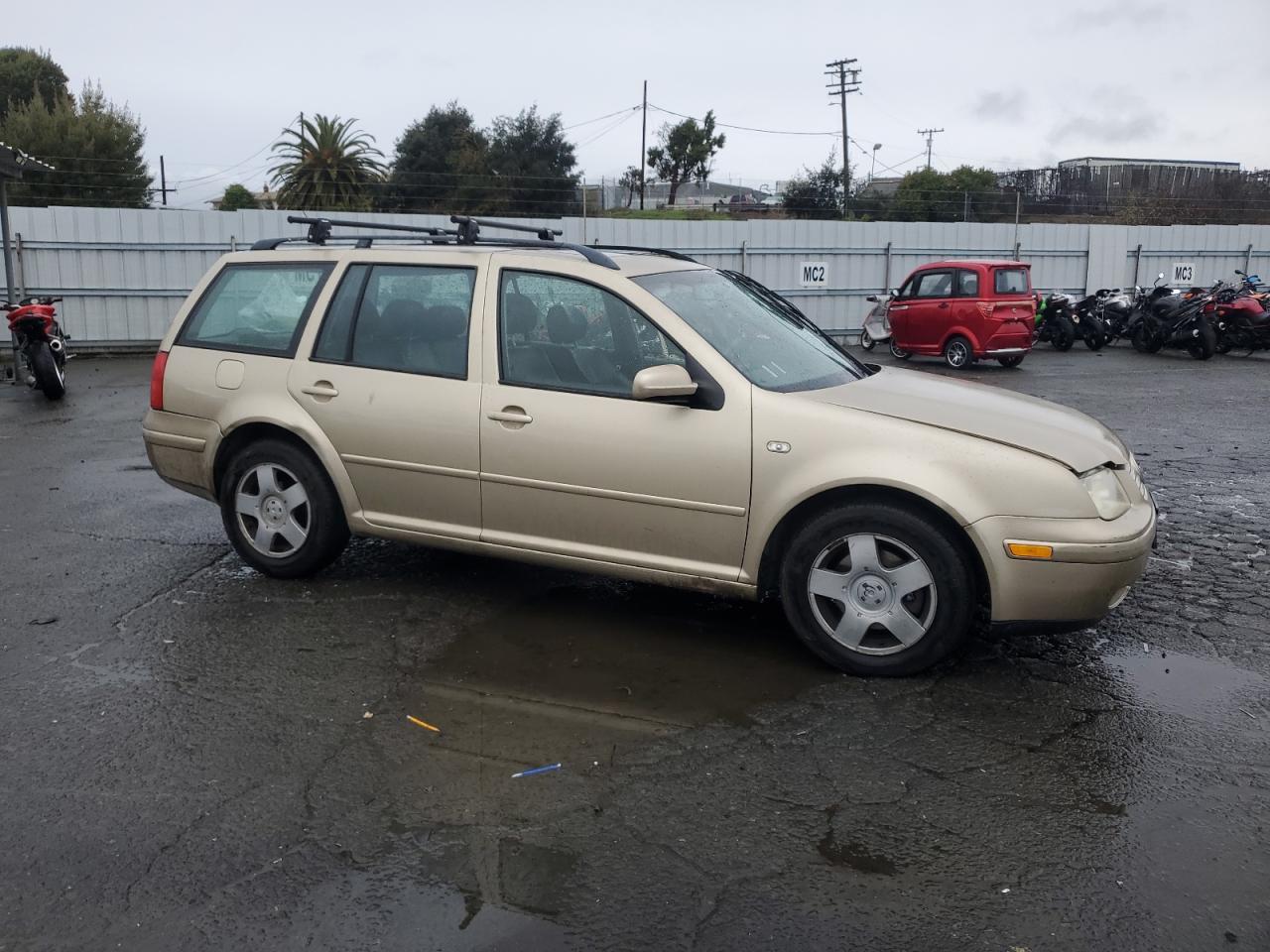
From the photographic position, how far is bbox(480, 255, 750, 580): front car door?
4.53m

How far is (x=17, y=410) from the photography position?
11500 millimetres

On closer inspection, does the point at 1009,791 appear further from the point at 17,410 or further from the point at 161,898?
the point at 17,410

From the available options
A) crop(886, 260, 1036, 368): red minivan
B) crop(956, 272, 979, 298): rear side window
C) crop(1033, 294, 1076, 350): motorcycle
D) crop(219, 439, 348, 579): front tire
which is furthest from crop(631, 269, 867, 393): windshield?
crop(1033, 294, 1076, 350): motorcycle

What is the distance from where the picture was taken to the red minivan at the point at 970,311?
1623 cm

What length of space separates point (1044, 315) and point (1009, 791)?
17806 mm

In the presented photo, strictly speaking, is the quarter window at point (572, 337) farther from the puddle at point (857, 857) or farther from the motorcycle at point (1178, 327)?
the motorcycle at point (1178, 327)

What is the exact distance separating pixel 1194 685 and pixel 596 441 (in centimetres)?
257

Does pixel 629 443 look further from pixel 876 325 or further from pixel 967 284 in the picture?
pixel 876 325

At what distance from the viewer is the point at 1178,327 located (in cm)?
1817

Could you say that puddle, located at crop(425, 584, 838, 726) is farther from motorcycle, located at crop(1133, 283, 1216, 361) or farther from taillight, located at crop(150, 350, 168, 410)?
motorcycle, located at crop(1133, 283, 1216, 361)

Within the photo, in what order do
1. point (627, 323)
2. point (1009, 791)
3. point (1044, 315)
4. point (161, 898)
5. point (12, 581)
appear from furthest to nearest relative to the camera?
point (1044, 315)
point (12, 581)
point (627, 323)
point (1009, 791)
point (161, 898)

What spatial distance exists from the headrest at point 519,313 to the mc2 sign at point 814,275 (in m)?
16.1

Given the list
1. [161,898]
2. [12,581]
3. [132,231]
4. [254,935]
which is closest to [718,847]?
[254,935]

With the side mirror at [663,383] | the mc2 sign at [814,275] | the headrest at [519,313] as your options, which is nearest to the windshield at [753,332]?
the side mirror at [663,383]
